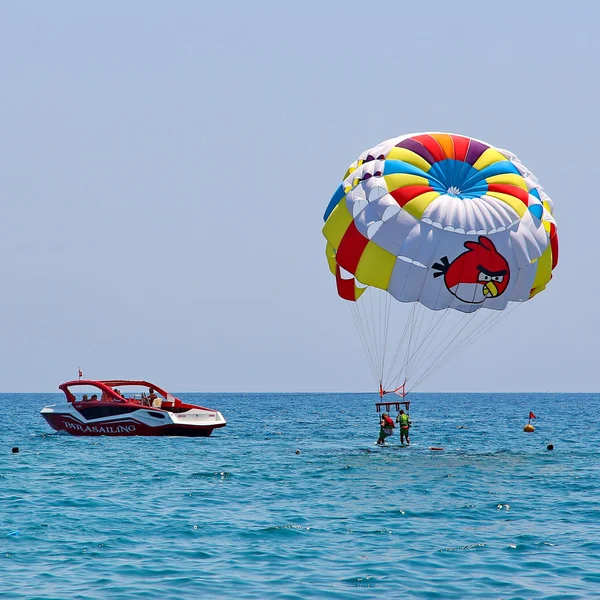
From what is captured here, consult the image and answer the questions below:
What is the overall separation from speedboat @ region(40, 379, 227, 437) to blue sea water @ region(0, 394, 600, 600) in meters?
5.93

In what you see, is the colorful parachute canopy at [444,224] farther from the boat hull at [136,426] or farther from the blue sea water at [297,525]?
the boat hull at [136,426]

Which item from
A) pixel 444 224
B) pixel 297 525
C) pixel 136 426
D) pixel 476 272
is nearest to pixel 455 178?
pixel 444 224

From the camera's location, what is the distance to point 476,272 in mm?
30891

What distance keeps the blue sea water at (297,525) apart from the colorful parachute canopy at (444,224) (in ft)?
21.3

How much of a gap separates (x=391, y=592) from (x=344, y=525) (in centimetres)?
564

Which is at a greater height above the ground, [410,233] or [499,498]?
[410,233]

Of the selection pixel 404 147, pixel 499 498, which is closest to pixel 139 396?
pixel 404 147

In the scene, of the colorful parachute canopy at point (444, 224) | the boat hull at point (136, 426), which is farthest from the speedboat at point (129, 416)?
the colorful parachute canopy at point (444, 224)

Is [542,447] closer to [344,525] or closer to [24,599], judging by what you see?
[344,525]

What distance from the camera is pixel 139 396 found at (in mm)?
47781

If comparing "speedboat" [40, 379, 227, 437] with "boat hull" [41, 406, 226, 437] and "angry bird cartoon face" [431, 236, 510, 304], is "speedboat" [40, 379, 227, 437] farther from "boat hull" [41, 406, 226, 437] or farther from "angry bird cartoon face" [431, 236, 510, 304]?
"angry bird cartoon face" [431, 236, 510, 304]

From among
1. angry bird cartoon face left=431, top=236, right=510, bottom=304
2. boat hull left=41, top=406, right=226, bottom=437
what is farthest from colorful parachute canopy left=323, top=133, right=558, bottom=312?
boat hull left=41, top=406, right=226, bottom=437

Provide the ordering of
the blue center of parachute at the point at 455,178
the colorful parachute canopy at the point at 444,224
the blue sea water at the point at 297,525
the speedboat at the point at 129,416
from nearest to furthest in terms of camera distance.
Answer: the blue sea water at the point at 297,525 < the colorful parachute canopy at the point at 444,224 < the blue center of parachute at the point at 455,178 < the speedboat at the point at 129,416

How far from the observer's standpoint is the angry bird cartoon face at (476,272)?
100 ft
